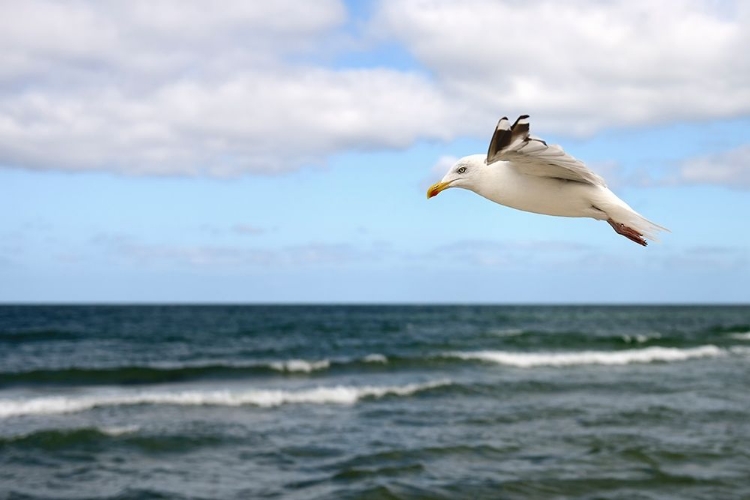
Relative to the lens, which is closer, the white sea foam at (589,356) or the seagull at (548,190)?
the seagull at (548,190)

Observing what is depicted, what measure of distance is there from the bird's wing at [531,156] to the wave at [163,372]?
61.6ft

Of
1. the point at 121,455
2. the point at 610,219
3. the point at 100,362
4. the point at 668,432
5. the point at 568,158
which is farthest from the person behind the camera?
the point at 100,362

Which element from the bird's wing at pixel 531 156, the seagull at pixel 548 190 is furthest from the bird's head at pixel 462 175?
the bird's wing at pixel 531 156

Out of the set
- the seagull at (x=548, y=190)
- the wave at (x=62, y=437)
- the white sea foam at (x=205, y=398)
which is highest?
the seagull at (x=548, y=190)

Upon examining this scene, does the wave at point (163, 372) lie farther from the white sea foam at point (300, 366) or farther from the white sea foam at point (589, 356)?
the white sea foam at point (589, 356)

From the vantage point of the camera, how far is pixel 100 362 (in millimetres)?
24953

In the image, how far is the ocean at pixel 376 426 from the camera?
32.9ft

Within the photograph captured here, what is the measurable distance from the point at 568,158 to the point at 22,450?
36.4ft

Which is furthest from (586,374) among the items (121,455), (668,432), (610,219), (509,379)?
(610,219)

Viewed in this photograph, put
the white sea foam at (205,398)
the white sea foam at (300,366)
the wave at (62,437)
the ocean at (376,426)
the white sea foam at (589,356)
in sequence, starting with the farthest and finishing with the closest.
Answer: the white sea foam at (589,356), the white sea foam at (300,366), the white sea foam at (205,398), the wave at (62,437), the ocean at (376,426)

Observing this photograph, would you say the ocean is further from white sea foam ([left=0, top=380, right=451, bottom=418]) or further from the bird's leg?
the bird's leg

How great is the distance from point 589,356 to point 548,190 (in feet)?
78.9

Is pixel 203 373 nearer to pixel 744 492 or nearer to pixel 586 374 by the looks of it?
pixel 586 374

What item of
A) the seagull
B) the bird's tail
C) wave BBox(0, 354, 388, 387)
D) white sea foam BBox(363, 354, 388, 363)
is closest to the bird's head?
the seagull
